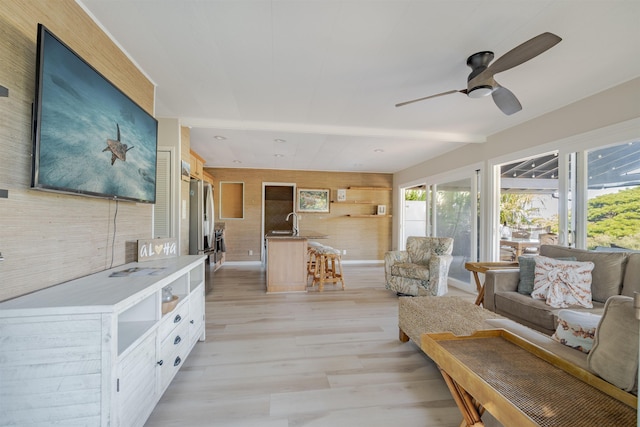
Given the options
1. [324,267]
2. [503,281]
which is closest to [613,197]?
[503,281]

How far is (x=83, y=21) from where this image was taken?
61.9 inches

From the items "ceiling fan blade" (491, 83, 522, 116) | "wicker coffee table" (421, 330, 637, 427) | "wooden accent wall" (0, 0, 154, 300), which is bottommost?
"wicker coffee table" (421, 330, 637, 427)

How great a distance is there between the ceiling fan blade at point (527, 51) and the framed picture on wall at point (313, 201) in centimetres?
505

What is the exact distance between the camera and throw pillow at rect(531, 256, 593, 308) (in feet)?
7.27

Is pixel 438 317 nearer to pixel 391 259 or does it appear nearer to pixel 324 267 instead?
pixel 391 259

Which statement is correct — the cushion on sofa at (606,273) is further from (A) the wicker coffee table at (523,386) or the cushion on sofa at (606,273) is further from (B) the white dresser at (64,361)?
(B) the white dresser at (64,361)

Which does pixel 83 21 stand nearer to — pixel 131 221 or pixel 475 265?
pixel 131 221

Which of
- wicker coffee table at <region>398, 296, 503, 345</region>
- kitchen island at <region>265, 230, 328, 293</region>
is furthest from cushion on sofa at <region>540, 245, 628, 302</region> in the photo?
kitchen island at <region>265, 230, 328, 293</region>

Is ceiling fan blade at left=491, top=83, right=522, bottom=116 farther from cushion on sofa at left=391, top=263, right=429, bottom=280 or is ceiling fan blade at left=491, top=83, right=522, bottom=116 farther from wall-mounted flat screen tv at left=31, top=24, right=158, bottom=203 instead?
wall-mounted flat screen tv at left=31, top=24, right=158, bottom=203

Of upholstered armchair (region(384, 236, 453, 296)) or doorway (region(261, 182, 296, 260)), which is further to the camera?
doorway (region(261, 182, 296, 260))

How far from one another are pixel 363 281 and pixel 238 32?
4.25m

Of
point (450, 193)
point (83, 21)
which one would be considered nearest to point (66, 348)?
point (83, 21)

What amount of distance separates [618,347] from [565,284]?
70.2 inches

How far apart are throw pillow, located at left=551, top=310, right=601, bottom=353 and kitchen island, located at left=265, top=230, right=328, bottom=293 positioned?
327cm
